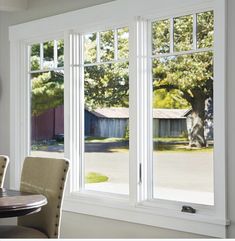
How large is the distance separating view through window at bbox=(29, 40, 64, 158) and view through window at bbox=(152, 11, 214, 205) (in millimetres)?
1118

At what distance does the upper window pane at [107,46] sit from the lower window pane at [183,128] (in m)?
0.49

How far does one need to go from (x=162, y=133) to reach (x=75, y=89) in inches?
40.7

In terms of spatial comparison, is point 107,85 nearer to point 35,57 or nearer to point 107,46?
point 107,46

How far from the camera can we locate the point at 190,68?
357 centimetres

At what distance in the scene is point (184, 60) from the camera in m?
3.61

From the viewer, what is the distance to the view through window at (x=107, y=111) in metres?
4.02

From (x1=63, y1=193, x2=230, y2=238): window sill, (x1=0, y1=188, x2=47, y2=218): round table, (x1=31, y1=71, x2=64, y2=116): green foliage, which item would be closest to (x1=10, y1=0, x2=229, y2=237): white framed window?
(x1=63, y1=193, x2=230, y2=238): window sill

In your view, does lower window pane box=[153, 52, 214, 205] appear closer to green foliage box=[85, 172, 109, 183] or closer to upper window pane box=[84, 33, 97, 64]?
green foliage box=[85, 172, 109, 183]

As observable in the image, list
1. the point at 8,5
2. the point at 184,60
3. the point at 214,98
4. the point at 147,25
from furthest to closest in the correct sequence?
the point at 8,5, the point at 147,25, the point at 184,60, the point at 214,98

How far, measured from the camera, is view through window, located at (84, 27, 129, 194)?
402 cm

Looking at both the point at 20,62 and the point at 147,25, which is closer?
the point at 147,25

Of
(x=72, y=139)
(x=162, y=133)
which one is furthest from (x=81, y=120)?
(x=162, y=133)

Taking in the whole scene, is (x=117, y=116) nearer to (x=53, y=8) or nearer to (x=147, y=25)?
(x=147, y=25)

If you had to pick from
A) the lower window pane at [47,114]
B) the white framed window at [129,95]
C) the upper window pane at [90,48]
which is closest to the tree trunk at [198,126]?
the white framed window at [129,95]
